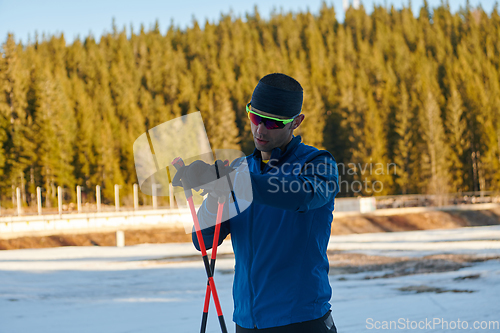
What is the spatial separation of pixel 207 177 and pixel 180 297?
6.71 m

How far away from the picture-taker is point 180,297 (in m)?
7.63

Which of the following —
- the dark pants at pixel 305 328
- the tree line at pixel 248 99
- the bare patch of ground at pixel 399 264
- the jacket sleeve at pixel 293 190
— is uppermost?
the tree line at pixel 248 99

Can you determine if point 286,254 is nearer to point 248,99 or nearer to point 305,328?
point 305,328

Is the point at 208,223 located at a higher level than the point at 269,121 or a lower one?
lower

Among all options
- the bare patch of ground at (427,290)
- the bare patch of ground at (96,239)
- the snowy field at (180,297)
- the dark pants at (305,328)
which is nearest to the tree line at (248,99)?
the bare patch of ground at (96,239)

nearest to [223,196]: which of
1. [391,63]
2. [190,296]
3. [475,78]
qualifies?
[190,296]

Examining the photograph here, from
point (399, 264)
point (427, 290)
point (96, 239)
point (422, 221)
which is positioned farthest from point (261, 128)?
point (422, 221)

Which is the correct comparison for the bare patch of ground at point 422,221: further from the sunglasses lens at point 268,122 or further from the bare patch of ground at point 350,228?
the sunglasses lens at point 268,122

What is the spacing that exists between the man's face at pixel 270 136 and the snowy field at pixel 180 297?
4104 mm

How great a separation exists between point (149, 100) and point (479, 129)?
41.8 m

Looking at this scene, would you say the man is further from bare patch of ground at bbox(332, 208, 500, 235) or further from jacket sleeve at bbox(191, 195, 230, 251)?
bare patch of ground at bbox(332, 208, 500, 235)

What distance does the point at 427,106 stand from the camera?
178 ft

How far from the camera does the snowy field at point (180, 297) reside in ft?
18.3

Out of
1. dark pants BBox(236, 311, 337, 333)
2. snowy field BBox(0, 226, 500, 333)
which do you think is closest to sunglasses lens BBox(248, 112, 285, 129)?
dark pants BBox(236, 311, 337, 333)
